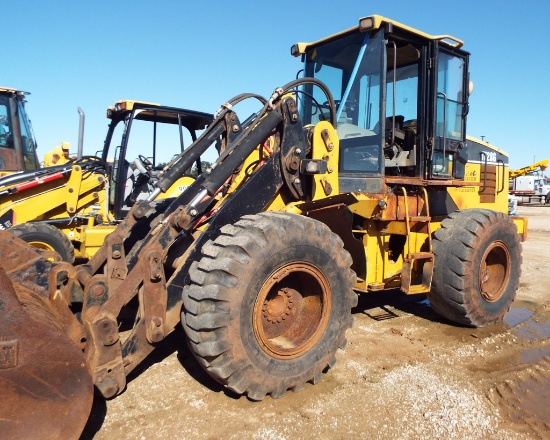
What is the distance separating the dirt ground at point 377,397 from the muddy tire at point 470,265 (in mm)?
263

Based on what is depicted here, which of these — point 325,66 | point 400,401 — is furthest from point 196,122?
point 400,401

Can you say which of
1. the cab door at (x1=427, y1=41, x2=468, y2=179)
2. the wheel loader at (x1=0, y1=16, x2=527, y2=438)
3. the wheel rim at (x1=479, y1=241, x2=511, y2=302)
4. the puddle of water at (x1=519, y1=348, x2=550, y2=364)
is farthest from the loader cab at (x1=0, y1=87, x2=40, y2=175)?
the puddle of water at (x1=519, y1=348, x2=550, y2=364)

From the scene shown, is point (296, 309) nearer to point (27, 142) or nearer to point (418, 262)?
point (418, 262)

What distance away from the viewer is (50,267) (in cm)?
294

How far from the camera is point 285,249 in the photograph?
128 inches

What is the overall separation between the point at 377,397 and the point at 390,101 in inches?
125

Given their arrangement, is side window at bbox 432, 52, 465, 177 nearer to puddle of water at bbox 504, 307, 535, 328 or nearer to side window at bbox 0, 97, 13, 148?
puddle of water at bbox 504, 307, 535, 328

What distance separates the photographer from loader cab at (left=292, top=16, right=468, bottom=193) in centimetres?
463

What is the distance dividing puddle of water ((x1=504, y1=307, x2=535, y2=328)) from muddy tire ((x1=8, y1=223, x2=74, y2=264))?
5.71m

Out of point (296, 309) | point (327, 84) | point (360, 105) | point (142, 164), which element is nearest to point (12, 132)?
point (142, 164)

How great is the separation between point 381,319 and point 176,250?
270 cm

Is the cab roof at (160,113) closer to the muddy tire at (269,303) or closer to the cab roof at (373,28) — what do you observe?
the cab roof at (373,28)

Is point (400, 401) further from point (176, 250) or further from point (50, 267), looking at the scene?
point (50, 267)

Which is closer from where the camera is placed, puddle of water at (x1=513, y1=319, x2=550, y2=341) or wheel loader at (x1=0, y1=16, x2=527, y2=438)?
wheel loader at (x1=0, y1=16, x2=527, y2=438)
